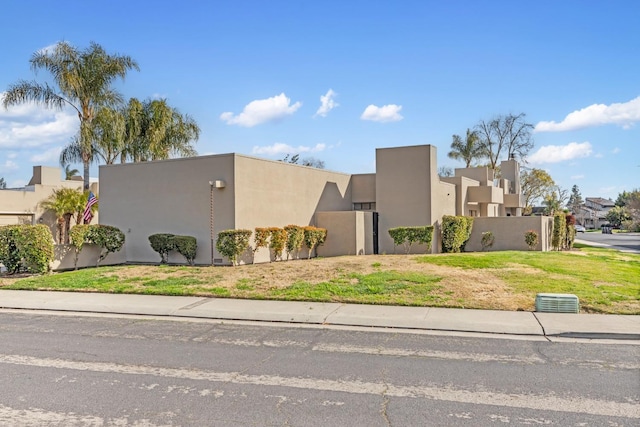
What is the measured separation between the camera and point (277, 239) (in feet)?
63.1

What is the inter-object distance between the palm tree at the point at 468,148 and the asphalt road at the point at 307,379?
42.1 metres

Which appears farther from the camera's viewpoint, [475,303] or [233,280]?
[233,280]

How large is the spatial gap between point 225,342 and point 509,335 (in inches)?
190

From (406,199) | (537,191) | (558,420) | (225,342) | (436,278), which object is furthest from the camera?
(537,191)

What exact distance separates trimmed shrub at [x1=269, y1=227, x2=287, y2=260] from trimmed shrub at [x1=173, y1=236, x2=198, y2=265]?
2.81 m

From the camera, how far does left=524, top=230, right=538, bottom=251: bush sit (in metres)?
24.0

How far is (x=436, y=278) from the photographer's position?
13.3 m

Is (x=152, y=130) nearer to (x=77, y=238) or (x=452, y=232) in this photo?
(x=77, y=238)

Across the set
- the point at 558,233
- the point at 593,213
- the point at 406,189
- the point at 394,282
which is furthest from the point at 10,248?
the point at 593,213

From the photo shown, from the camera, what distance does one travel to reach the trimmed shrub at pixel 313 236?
20.8 metres

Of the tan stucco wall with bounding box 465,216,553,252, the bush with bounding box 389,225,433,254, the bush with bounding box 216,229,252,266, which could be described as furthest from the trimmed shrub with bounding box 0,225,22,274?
the tan stucco wall with bounding box 465,216,553,252

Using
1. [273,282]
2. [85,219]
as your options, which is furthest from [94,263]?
[273,282]

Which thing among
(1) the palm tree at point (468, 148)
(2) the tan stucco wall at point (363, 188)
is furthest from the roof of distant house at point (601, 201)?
(2) the tan stucco wall at point (363, 188)

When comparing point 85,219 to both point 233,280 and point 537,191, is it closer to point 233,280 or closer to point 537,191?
point 233,280
